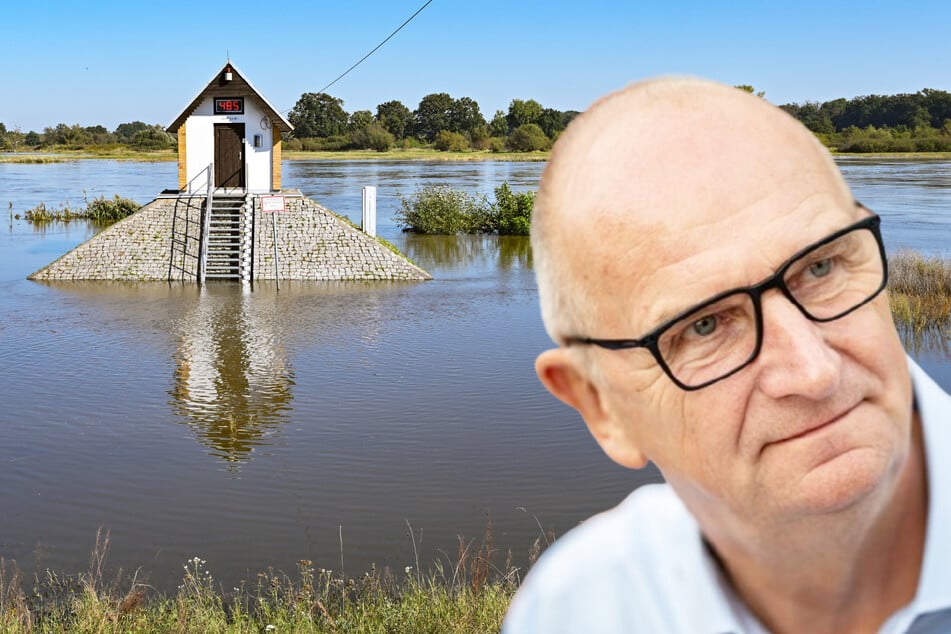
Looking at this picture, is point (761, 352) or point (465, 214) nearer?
point (761, 352)

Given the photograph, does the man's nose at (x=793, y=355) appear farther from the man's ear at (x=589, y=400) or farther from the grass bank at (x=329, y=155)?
the grass bank at (x=329, y=155)

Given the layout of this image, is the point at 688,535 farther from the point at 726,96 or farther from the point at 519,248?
the point at 519,248

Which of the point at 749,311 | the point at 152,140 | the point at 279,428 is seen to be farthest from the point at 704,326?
the point at 152,140

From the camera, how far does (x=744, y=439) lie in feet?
2.75

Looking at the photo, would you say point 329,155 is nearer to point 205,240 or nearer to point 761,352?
point 205,240

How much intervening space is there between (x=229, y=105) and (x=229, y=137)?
0.92m

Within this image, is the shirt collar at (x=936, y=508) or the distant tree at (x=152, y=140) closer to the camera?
the shirt collar at (x=936, y=508)

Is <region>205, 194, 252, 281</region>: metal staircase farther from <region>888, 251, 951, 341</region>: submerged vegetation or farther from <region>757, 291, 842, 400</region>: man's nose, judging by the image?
<region>757, 291, 842, 400</region>: man's nose

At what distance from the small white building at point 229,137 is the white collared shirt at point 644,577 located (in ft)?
100

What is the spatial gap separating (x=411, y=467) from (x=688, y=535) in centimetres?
1309

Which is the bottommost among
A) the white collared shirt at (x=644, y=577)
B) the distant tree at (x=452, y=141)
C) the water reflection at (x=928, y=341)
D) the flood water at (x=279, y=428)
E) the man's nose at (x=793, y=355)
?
the flood water at (x=279, y=428)

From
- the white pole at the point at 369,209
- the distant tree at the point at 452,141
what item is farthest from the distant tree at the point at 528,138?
the white pole at the point at 369,209

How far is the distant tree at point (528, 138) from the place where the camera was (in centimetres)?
8946

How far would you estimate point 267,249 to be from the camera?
30.0m
